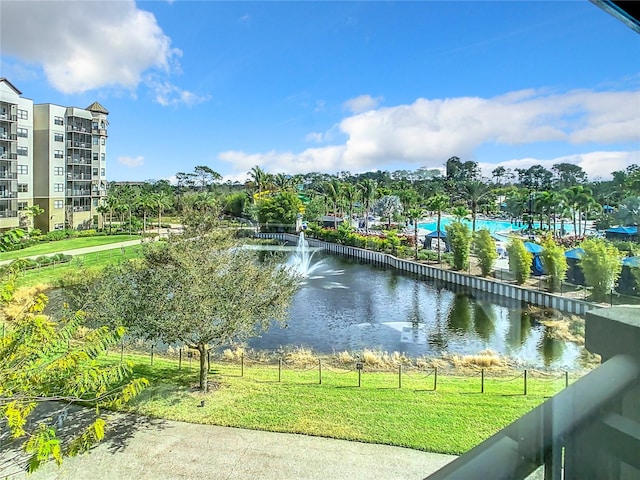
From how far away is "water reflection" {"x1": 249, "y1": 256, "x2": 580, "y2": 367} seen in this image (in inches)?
201

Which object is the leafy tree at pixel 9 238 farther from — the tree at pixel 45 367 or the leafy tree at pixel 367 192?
the leafy tree at pixel 367 192

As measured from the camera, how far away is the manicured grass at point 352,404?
2887 mm

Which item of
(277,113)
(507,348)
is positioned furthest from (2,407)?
(507,348)

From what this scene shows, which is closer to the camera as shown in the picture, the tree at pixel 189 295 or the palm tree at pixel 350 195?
the tree at pixel 189 295


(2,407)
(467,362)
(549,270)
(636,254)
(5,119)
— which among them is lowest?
(467,362)

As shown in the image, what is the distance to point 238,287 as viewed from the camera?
387cm

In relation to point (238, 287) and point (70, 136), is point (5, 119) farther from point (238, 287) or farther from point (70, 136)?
point (238, 287)

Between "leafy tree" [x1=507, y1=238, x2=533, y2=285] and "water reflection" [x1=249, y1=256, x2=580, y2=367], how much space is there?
1.42 feet

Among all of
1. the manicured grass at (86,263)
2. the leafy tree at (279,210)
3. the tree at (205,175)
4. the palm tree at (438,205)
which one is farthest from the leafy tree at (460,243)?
the leafy tree at (279,210)

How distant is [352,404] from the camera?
341 centimetres

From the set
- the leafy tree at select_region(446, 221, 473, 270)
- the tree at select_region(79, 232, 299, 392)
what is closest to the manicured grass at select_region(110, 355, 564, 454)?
the tree at select_region(79, 232, 299, 392)

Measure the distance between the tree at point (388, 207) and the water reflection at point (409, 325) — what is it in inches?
379

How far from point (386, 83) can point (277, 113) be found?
1327 mm

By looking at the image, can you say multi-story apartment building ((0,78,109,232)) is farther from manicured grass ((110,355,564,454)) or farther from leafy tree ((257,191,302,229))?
leafy tree ((257,191,302,229))
